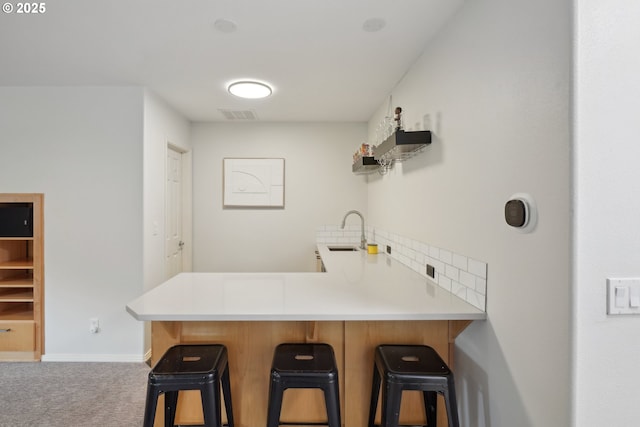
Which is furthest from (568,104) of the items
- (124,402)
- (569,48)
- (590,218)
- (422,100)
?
(124,402)

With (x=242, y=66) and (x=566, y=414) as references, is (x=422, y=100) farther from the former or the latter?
(x=566, y=414)

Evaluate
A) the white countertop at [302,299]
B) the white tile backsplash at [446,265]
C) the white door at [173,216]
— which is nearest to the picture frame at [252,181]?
the white door at [173,216]

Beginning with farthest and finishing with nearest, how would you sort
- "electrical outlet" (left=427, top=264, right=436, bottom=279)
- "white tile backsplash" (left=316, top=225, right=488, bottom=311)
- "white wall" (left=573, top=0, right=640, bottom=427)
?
"electrical outlet" (left=427, top=264, right=436, bottom=279)
"white tile backsplash" (left=316, top=225, right=488, bottom=311)
"white wall" (left=573, top=0, right=640, bottom=427)

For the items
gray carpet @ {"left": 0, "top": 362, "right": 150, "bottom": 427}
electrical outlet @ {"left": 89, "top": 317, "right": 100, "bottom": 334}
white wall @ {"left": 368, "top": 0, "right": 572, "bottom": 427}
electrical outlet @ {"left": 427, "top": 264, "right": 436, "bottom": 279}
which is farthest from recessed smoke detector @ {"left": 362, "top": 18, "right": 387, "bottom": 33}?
electrical outlet @ {"left": 89, "top": 317, "right": 100, "bottom": 334}

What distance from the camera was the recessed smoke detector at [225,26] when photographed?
1.94m

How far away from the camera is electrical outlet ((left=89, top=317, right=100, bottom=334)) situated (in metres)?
3.01

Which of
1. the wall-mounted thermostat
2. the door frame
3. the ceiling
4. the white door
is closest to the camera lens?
the wall-mounted thermostat

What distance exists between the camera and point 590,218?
102 cm

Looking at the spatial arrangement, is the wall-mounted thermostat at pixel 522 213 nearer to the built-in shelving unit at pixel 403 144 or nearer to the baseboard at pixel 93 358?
the built-in shelving unit at pixel 403 144

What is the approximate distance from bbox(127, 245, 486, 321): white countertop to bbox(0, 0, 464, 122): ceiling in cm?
159

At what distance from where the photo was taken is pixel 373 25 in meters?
1.99

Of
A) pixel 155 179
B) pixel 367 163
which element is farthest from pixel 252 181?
pixel 367 163

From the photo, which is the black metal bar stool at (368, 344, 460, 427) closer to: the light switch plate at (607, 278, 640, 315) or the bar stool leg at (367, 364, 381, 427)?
the bar stool leg at (367, 364, 381, 427)

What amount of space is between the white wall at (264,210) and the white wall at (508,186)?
231 centimetres
